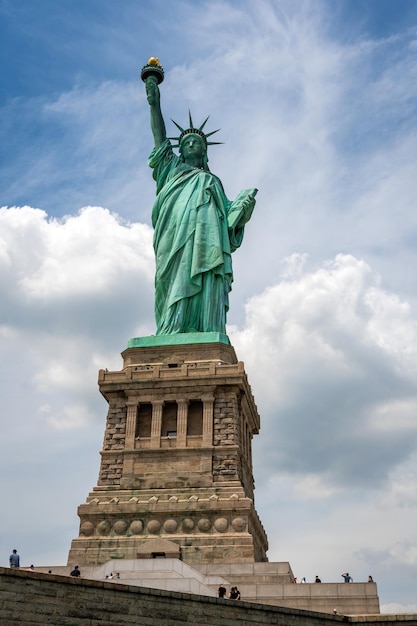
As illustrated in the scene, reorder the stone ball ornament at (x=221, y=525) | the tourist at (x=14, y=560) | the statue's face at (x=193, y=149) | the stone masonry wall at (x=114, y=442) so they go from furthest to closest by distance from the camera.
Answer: the statue's face at (x=193, y=149) < the stone masonry wall at (x=114, y=442) < the stone ball ornament at (x=221, y=525) < the tourist at (x=14, y=560)

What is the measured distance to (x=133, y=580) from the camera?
2028cm

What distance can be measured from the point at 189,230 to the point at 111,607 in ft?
71.0

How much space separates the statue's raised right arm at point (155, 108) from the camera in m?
39.0

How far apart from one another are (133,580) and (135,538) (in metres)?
6.94

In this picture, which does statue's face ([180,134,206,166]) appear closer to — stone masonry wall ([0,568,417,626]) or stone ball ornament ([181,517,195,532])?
stone ball ornament ([181,517,195,532])

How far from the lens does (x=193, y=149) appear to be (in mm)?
38781

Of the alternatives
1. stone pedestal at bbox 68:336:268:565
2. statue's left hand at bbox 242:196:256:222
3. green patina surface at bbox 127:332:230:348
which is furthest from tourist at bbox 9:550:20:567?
statue's left hand at bbox 242:196:256:222

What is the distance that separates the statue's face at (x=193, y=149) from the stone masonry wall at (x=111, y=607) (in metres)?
25.5

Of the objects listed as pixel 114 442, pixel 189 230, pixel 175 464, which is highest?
pixel 189 230

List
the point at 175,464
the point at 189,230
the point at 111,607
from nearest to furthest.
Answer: the point at 111,607 < the point at 175,464 < the point at 189,230

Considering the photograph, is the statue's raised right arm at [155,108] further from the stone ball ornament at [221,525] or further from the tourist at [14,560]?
the tourist at [14,560]

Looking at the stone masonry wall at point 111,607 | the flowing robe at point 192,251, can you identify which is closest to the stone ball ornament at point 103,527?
the flowing robe at point 192,251

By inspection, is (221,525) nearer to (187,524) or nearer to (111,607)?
(187,524)

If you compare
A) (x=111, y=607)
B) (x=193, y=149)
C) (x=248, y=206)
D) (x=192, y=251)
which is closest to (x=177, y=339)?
(x=192, y=251)
